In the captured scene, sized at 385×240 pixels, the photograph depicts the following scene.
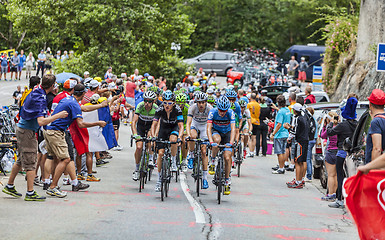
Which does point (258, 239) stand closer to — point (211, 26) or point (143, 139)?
point (143, 139)

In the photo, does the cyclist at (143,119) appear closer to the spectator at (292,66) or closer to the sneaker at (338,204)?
the sneaker at (338,204)

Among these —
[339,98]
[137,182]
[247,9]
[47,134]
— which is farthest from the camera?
[247,9]

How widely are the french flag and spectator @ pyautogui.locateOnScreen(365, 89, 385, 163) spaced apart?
5.88 meters

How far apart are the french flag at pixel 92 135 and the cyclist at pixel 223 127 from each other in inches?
95.4

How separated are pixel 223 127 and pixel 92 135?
282 centimetres

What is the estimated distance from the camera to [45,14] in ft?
111

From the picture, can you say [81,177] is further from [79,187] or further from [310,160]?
[310,160]

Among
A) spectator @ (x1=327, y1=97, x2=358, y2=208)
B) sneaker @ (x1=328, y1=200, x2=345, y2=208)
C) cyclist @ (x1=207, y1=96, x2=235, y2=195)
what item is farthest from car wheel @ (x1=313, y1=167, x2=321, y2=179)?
cyclist @ (x1=207, y1=96, x2=235, y2=195)

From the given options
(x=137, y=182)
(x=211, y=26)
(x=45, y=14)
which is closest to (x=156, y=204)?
(x=137, y=182)

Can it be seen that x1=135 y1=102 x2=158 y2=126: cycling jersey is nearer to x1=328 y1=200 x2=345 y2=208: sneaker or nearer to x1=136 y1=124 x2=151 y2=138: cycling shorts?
x1=136 y1=124 x2=151 y2=138: cycling shorts

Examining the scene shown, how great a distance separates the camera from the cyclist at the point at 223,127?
1223cm

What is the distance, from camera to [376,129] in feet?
27.7

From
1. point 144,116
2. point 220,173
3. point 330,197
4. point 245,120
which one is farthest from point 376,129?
point 245,120

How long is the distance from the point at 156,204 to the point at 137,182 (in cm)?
284
